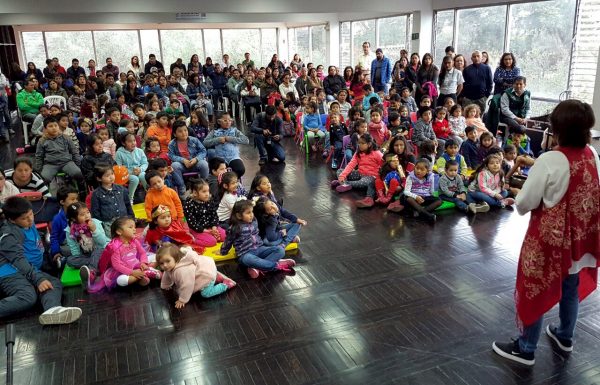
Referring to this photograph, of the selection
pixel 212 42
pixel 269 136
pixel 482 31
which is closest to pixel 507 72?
pixel 482 31

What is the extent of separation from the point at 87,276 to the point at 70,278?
240 mm

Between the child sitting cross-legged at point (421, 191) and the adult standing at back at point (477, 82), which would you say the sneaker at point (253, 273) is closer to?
the child sitting cross-legged at point (421, 191)

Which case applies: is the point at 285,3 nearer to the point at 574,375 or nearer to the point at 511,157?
the point at 511,157

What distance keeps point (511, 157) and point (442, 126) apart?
1435mm

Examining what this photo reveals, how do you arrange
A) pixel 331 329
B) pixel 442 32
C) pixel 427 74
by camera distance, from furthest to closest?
pixel 442 32 < pixel 427 74 < pixel 331 329

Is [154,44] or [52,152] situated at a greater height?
[154,44]

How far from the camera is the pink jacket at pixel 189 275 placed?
353 cm

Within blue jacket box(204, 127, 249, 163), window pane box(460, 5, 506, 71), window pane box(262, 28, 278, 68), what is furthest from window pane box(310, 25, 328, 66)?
blue jacket box(204, 127, 249, 163)

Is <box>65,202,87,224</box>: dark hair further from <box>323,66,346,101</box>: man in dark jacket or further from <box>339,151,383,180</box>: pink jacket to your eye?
<box>323,66,346,101</box>: man in dark jacket

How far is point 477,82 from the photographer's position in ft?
27.7

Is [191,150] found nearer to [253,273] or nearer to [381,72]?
[253,273]

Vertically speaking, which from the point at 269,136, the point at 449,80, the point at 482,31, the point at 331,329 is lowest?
the point at 331,329

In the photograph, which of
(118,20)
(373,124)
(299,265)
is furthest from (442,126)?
(118,20)

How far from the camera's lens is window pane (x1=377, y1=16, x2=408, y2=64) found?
42.7 ft
